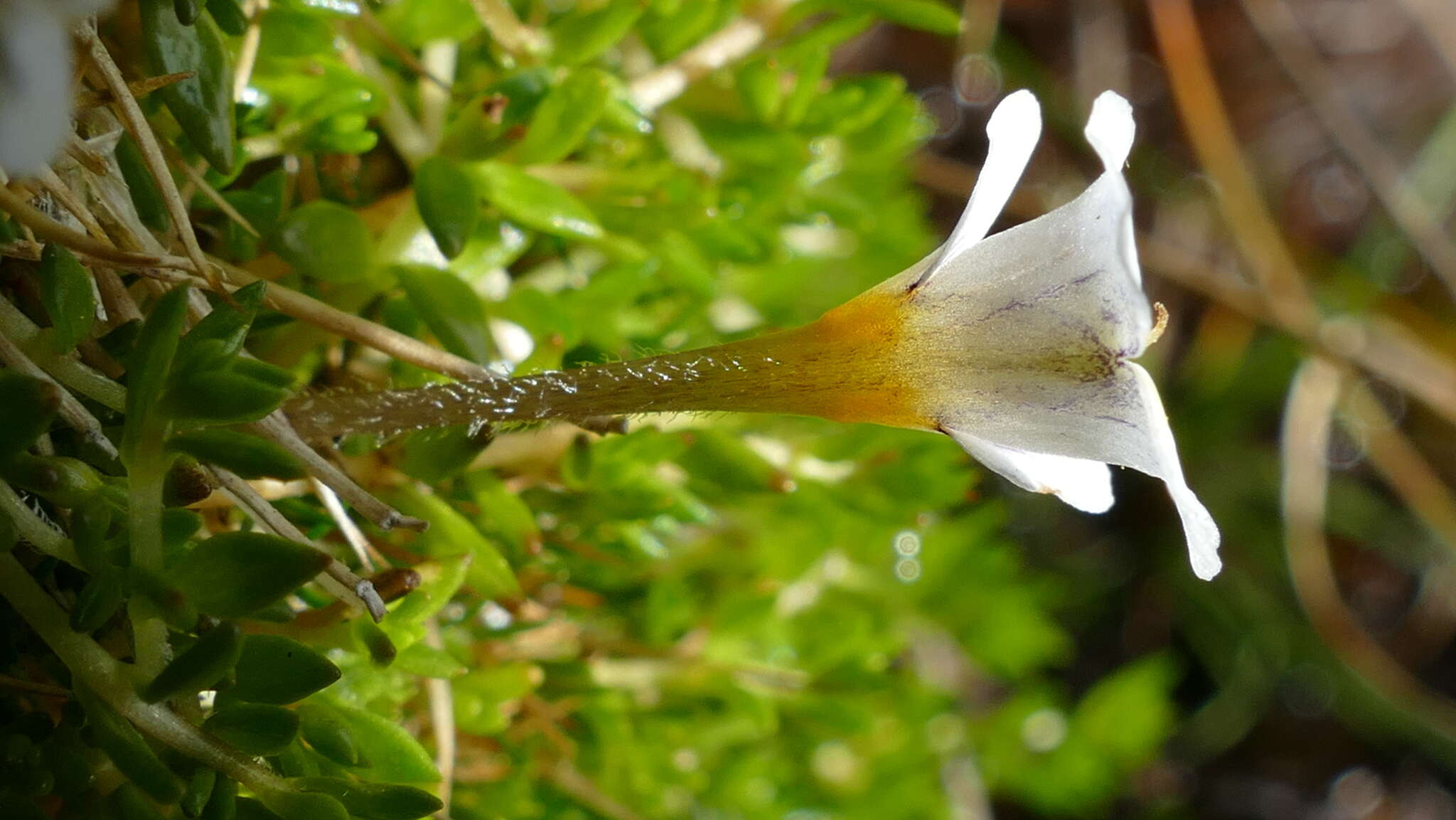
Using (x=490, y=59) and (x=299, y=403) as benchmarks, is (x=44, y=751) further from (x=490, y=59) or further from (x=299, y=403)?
(x=490, y=59)

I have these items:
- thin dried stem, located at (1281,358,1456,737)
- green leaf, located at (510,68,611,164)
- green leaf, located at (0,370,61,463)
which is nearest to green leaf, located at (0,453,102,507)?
green leaf, located at (0,370,61,463)

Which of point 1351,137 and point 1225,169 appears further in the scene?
point 1351,137

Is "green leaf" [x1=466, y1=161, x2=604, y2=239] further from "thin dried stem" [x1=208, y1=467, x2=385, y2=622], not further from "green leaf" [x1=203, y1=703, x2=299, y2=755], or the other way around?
"green leaf" [x1=203, y1=703, x2=299, y2=755]

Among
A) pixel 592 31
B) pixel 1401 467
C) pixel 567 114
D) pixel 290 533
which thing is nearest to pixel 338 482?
pixel 290 533

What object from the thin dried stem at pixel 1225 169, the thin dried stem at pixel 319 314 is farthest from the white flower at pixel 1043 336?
the thin dried stem at pixel 1225 169

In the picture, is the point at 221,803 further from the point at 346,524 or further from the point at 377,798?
the point at 346,524

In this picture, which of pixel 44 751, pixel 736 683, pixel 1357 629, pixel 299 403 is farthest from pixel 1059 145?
pixel 44 751
